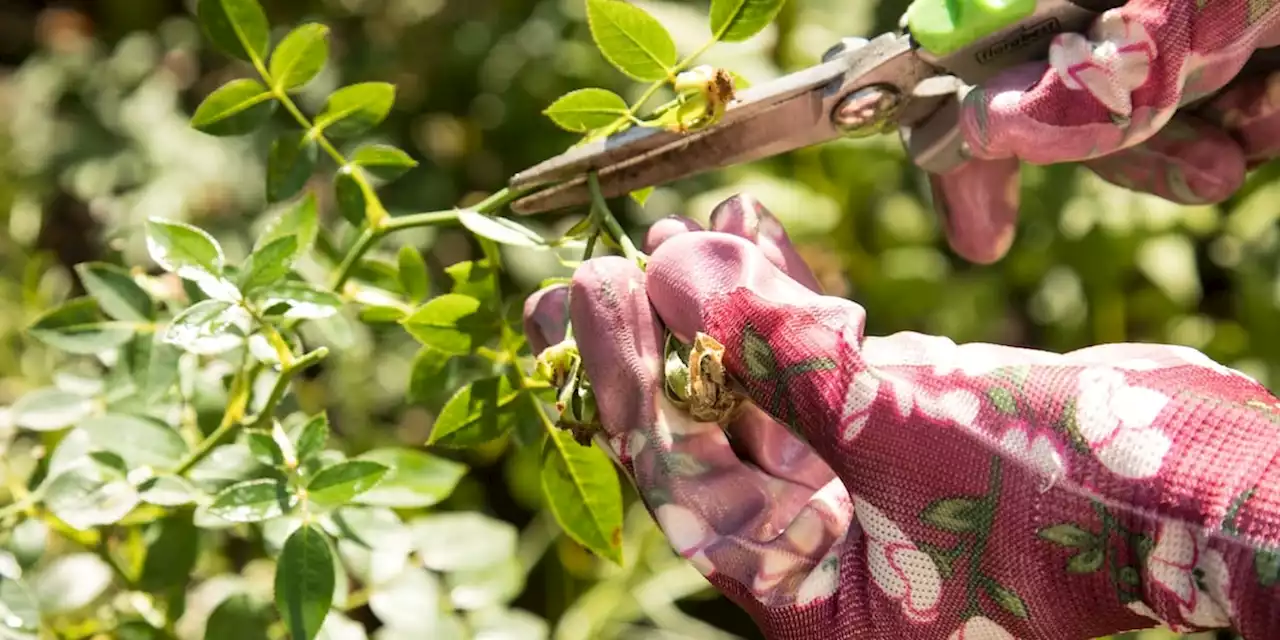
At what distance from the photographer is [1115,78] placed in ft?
1.82

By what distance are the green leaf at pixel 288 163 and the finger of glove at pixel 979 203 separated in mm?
366

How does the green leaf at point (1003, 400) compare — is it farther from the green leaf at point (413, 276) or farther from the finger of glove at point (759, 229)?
the green leaf at point (413, 276)

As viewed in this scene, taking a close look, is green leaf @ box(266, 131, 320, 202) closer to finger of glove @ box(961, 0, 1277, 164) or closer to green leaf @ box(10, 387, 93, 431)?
green leaf @ box(10, 387, 93, 431)

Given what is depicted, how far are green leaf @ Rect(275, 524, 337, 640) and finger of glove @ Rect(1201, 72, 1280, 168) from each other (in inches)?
21.2

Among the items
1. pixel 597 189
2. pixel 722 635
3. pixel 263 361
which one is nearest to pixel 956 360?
pixel 597 189

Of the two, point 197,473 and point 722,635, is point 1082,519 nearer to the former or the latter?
point 197,473

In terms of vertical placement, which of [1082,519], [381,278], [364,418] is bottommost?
[364,418]

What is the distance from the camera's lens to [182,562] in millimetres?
765

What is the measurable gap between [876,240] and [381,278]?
654mm

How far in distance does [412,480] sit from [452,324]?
0.13 m

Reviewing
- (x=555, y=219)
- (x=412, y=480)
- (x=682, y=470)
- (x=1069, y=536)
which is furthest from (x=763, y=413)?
(x=555, y=219)

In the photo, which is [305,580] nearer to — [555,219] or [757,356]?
[757,356]

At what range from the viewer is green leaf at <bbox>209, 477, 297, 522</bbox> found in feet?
2.04

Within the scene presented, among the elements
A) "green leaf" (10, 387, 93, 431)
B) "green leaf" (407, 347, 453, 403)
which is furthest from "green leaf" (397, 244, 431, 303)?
"green leaf" (10, 387, 93, 431)
